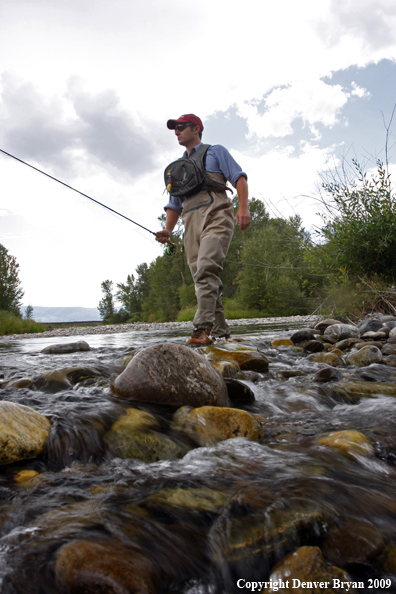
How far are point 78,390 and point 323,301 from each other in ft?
26.8

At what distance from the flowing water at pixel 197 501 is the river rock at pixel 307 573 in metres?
0.05

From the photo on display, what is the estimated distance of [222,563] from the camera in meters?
1.24

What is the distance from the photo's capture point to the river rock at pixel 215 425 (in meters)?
2.22

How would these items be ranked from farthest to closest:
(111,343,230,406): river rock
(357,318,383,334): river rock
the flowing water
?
(357,318,383,334): river rock → (111,343,230,406): river rock → the flowing water

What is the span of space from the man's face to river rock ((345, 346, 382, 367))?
3779 millimetres

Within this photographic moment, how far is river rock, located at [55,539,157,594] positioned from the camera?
1.05m

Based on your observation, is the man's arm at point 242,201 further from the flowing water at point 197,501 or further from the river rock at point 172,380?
the flowing water at point 197,501

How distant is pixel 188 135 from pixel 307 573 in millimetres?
5317

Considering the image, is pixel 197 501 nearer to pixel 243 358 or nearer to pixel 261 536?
pixel 261 536

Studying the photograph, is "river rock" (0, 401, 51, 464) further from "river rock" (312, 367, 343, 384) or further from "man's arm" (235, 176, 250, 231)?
"man's arm" (235, 176, 250, 231)

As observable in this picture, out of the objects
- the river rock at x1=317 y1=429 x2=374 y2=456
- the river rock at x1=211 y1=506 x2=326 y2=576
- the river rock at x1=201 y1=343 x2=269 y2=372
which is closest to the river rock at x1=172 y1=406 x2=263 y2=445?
the river rock at x1=317 y1=429 x2=374 y2=456

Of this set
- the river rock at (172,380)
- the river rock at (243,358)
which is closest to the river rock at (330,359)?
the river rock at (243,358)

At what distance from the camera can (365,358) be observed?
4492 mm

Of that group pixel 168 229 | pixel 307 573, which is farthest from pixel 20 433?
pixel 168 229
